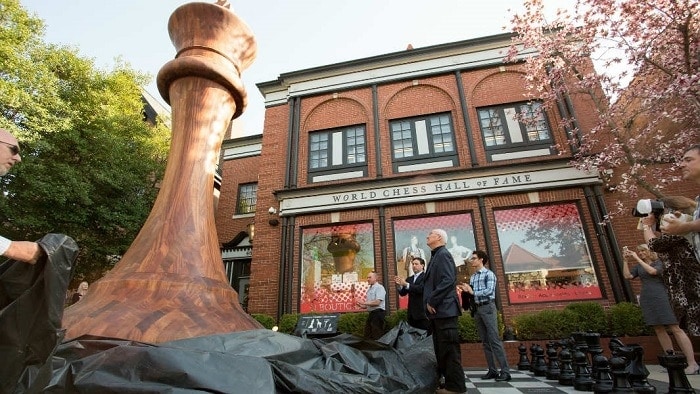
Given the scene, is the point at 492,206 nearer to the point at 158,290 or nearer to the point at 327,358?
the point at 327,358

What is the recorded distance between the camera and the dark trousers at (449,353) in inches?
116

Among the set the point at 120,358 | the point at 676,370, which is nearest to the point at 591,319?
the point at 676,370

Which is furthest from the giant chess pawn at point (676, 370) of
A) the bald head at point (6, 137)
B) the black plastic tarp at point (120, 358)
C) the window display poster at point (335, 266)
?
the window display poster at point (335, 266)

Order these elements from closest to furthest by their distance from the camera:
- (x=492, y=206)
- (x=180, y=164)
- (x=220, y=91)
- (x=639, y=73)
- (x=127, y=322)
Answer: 1. (x=127, y=322)
2. (x=180, y=164)
3. (x=220, y=91)
4. (x=639, y=73)
5. (x=492, y=206)

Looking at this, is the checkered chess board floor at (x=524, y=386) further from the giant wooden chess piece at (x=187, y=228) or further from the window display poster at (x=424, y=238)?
the window display poster at (x=424, y=238)

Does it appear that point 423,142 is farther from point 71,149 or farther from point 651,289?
point 71,149

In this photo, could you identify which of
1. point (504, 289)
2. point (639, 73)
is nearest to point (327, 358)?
point (504, 289)

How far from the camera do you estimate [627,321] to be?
6.57 meters

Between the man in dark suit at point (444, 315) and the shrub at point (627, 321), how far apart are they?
17.7ft

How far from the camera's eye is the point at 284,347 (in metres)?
2.02

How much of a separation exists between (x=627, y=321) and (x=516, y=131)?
530cm

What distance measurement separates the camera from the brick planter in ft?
20.5

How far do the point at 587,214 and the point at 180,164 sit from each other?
9.21 meters

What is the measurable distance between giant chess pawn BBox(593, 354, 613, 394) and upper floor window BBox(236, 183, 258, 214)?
1213 cm
